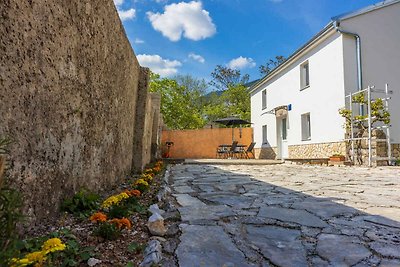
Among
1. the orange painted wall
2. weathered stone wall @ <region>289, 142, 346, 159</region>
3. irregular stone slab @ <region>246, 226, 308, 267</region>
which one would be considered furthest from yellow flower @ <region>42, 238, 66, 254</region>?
the orange painted wall

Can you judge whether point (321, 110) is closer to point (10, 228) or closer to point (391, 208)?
point (391, 208)

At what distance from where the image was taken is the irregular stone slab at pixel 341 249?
5.03 feet

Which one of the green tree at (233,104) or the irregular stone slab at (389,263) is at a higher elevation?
the green tree at (233,104)

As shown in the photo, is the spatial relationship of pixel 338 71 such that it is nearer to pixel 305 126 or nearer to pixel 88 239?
pixel 305 126

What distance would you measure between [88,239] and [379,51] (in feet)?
34.9

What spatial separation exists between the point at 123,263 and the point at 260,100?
50.6 feet

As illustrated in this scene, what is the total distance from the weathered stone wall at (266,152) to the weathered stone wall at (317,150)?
173 centimetres

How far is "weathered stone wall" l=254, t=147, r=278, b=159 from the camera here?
14109 millimetres

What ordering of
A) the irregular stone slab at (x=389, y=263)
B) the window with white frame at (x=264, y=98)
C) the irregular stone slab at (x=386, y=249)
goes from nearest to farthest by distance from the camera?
the irregular stone slab at (x=389, y=263) < the irregular stone slab at (x=386, y=249) < the window with white frame at (x=264, y=98)

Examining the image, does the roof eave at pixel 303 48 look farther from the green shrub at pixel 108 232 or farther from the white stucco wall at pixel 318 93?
the green shrub at pixel 108 232

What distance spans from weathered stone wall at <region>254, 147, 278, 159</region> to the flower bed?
40.5 ft

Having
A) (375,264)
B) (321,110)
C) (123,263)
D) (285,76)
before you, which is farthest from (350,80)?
(123,263)

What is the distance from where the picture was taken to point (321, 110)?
1030 centimetres

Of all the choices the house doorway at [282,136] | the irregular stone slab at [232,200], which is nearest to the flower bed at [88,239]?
the irregular stone slab at [232,200]
